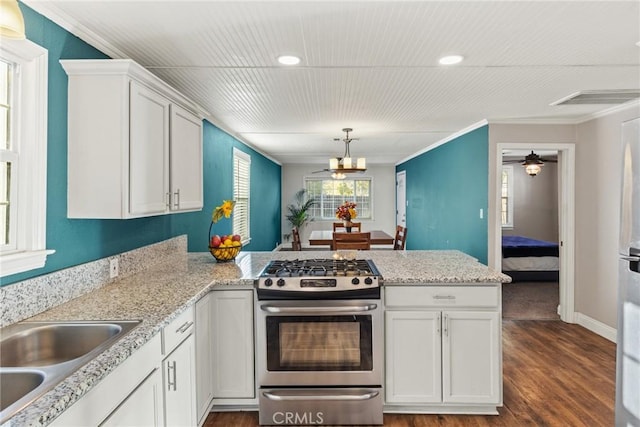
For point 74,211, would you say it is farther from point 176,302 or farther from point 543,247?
point 543,247

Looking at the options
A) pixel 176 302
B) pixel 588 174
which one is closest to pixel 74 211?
pixel 176 302

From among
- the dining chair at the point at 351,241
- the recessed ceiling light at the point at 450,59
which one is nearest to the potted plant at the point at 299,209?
the dining chair at the point at 351,241

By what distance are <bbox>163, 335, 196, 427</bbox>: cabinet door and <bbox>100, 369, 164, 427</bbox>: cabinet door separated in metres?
0.08

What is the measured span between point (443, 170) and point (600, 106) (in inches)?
103

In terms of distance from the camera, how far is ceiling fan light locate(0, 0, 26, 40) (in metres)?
1.11

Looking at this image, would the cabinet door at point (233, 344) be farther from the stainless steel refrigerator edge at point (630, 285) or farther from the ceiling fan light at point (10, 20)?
the stainless steel refrigerator edge at point (630, 285)

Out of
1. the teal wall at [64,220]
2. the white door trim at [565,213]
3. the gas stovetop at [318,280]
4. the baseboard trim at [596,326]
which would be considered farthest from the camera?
the white door trim at [565,213]

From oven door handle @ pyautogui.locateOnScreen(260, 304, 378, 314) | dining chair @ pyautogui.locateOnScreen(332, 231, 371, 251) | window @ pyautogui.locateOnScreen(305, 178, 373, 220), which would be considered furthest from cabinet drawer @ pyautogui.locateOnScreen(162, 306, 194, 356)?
window @ pyautogui.locateOnScreen(305, 178, 373, 220)

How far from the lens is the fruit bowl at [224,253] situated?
120 inches

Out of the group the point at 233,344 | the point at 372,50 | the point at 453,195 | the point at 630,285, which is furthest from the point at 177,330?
the point at 453,195

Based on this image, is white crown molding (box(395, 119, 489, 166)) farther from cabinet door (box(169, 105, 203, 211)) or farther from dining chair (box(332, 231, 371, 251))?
cabinet door (box(169, 105, 203, 211))

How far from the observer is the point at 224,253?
3.05m

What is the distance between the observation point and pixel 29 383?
1223 millimetres

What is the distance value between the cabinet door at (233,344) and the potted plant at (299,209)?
766cm
